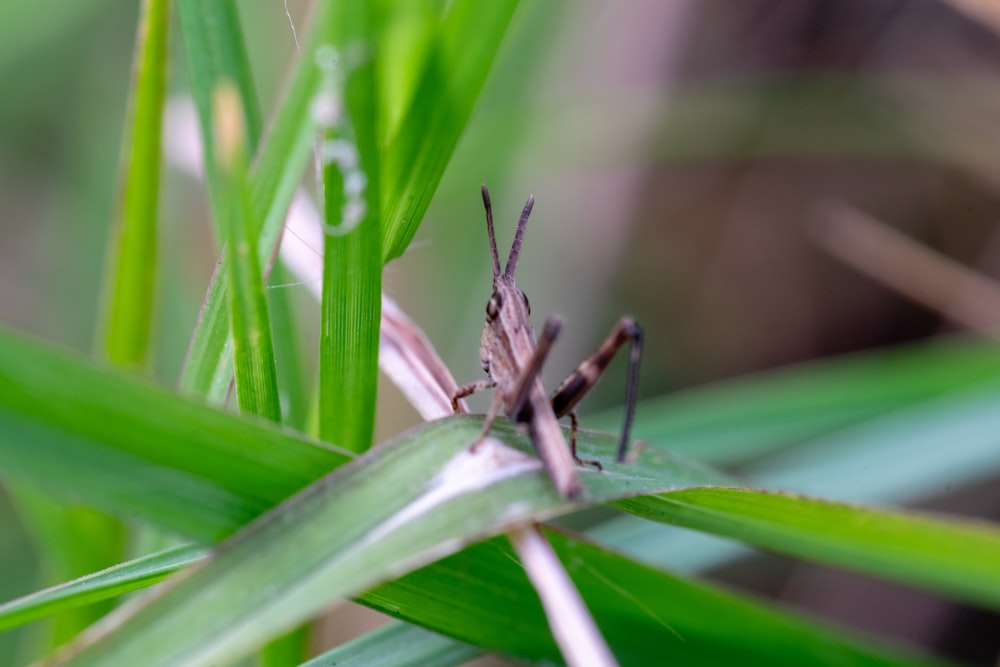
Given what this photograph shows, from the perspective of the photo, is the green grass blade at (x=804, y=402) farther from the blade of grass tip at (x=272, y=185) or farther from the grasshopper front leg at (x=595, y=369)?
the blade of grass tip at (x=272, y=185)

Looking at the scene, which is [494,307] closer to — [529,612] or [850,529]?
[529,612]

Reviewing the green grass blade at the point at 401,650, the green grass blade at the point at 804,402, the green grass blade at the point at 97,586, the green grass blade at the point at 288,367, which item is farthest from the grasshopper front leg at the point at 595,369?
the green grass blade at the point at 804,402

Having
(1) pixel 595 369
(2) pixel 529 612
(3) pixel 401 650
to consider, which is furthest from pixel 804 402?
(3) pixel 401 650

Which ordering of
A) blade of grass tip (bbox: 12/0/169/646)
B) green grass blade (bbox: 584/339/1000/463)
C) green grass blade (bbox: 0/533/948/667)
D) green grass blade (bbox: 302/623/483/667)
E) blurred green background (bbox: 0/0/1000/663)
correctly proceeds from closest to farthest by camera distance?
green grass blade (bbox: 0/533/948/667), green grass blade (bbox: 302/623/483/667), blade of grass tip (bbox: 12/0/169/646), green grass blade (bbox: 584/339/1000/463), blurred green background (bbox: 0/0/1000/663)

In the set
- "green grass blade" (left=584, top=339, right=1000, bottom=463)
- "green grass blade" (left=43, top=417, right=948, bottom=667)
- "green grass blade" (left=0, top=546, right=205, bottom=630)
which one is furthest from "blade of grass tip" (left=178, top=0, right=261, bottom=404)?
"green grass blade" (left=584, top=339, right=1000, bottom=463)

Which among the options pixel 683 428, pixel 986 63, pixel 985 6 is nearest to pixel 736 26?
pixel 986 63

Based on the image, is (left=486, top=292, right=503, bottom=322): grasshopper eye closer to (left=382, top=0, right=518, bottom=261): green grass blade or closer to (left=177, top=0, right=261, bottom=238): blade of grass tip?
(left=382, top=0, right=518, bottom=261): green grass blade

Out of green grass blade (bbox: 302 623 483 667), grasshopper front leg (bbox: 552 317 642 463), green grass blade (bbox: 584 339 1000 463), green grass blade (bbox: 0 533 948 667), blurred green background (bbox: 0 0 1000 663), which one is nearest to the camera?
green grass blade (bbox: 0 533 948 667)
